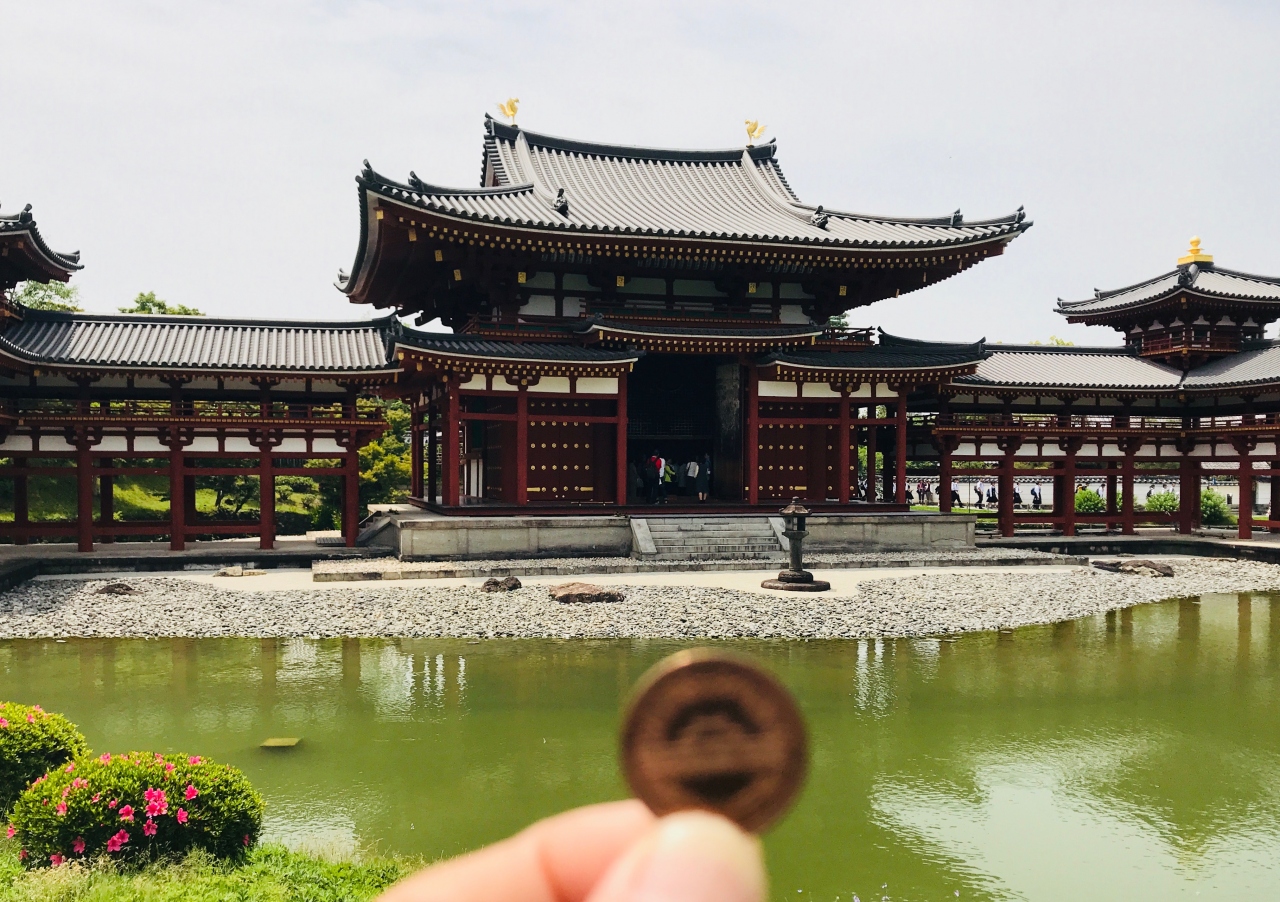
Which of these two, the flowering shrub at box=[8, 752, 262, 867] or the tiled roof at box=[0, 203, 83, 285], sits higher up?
the tiled roof at box=[0, 203, 83, 285]

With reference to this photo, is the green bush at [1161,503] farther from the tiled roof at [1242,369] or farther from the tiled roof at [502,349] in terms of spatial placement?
the tiled roof at [502,349]

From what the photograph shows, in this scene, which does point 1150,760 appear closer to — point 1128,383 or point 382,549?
point 382,549

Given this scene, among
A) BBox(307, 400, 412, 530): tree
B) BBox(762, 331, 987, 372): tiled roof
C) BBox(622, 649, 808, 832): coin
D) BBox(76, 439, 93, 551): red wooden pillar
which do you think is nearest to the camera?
BBox(622, 649, 808, 832): coin

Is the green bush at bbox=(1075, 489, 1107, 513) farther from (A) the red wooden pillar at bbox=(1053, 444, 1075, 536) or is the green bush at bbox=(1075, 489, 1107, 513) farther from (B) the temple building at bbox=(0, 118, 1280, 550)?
(A) the red wooden pillar at bbox=(1053, 444, 1075, 536)

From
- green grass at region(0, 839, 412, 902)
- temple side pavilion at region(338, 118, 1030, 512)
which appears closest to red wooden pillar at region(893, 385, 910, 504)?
temple side pavilion at region(338, 118, 1030, 512)

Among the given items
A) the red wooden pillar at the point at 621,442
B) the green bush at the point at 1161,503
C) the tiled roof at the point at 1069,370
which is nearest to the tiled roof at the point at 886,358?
the tiled roof at the point at 1069,370

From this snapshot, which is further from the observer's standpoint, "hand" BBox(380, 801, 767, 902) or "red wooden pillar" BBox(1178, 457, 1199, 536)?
"red wooden pillar" BBox(1178, 457, 1199, 536)
